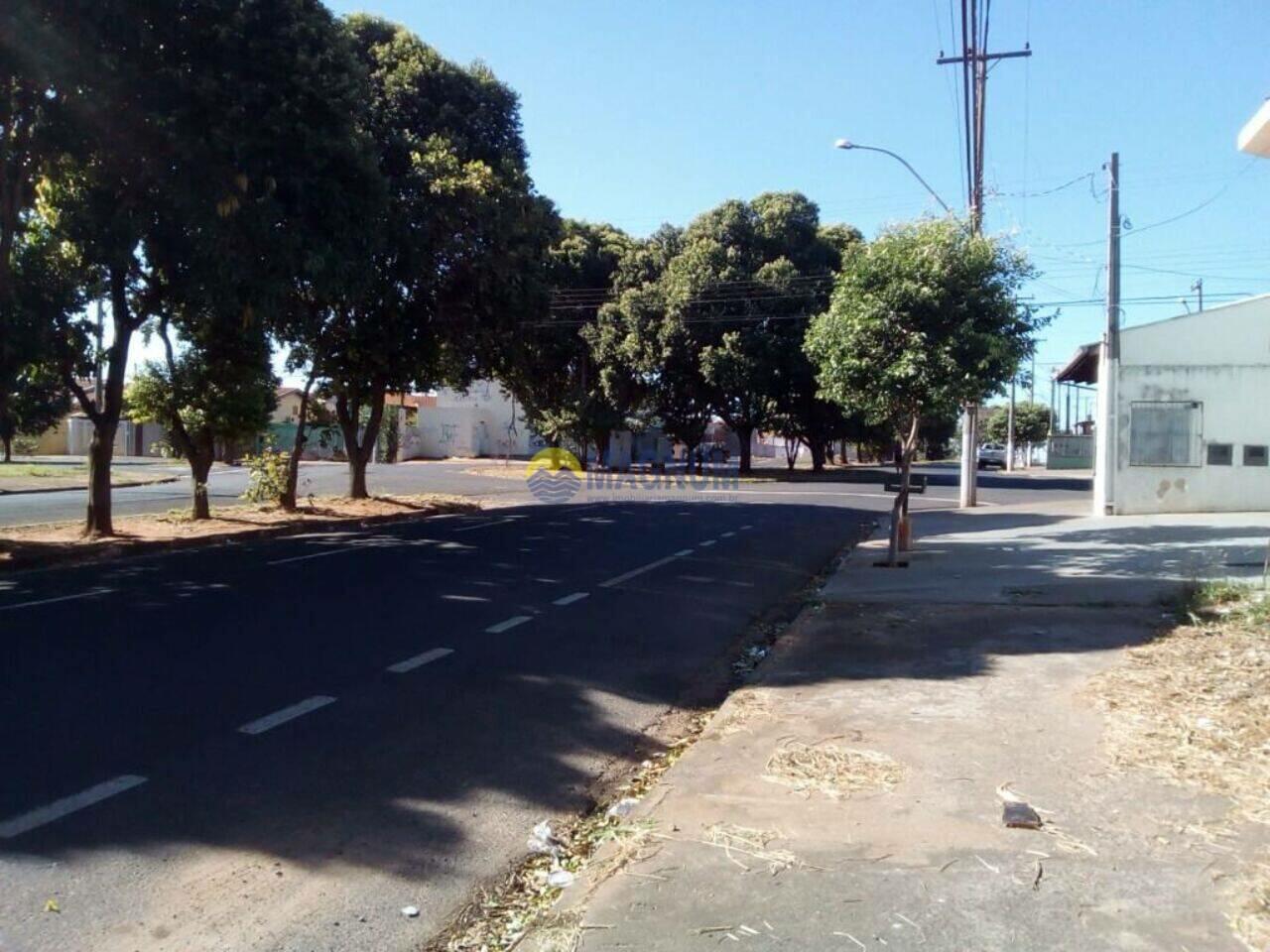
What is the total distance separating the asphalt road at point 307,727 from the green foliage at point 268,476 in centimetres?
784

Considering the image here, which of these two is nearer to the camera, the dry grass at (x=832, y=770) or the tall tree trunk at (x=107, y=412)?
the dry grass at (x=832, y=770)

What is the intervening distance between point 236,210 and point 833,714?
405 inches

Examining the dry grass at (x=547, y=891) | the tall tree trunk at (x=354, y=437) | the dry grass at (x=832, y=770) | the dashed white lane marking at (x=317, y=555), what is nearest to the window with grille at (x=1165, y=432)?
the dashed white lane marking at (x=317, y=555)

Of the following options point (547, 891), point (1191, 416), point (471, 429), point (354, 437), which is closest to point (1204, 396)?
point (1191, 416)

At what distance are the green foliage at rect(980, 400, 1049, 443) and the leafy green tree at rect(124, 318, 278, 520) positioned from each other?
79167 mm

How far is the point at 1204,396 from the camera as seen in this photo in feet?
70.2

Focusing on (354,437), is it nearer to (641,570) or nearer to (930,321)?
(641,570)

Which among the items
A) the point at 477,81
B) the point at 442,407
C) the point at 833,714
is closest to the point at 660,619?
the point at 833,714

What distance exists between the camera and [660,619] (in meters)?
10.3

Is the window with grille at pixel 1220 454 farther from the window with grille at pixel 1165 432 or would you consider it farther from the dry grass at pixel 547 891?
the dry grass at pixel 547 891

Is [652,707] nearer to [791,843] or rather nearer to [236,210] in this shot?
[791,843]

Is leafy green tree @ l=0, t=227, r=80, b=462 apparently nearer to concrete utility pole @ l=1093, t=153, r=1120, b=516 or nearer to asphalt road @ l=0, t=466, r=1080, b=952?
asphalt road @ l=0, t=466, r=1080, b=952

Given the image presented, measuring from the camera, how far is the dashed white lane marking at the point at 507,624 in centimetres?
920

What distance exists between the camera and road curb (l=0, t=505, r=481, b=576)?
13406 mm
